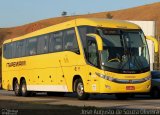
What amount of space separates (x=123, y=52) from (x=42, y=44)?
690 cm

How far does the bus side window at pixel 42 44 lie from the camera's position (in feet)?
93.4

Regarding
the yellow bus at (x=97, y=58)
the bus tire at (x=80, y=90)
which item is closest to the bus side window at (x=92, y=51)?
the yellow bus at (x=97, y=58)

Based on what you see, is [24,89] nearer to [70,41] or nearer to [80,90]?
[70,41]

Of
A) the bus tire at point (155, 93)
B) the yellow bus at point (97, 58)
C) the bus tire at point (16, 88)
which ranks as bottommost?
the bus tire at point (155, 93)

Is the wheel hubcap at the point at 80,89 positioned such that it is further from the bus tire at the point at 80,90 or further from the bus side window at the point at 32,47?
the bus side window at the point at 32,47

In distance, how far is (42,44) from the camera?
29016 millimetres

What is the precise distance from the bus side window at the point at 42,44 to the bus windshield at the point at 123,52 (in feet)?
18.6

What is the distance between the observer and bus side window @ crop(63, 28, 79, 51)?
2464 cm

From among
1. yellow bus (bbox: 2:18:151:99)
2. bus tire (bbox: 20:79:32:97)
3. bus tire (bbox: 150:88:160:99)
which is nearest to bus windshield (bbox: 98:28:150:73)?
yellow bus (bbox: 2:18:151:99)

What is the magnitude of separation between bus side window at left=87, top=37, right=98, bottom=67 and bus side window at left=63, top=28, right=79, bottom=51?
0.95 m

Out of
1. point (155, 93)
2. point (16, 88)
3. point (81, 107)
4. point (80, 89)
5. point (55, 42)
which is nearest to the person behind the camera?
point (81, 107)

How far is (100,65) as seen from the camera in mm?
23047

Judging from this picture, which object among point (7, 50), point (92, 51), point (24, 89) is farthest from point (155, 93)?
point (7, 50)

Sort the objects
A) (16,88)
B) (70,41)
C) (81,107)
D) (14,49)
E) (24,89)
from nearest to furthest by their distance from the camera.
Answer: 1. (81,107)
2. (70,41)
3. (24,89)
4. (16,88)
5. (14,49)
